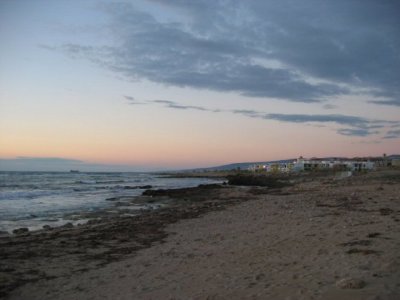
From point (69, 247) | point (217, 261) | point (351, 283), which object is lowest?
point (69, 247)

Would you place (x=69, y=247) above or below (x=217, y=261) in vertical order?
below

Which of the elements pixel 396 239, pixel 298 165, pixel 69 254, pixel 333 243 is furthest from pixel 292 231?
pixel 298 165

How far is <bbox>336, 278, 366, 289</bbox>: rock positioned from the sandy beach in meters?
0.01

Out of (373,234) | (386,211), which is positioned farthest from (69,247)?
(386,211)

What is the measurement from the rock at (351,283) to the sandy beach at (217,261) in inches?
0.5

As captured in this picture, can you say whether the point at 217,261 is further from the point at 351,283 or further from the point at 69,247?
the point at 69,247

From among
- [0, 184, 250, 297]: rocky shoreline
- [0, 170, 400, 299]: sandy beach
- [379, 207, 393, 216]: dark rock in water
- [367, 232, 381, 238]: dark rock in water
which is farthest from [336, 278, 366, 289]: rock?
[379, 207, 393, 216]: dark rock in water

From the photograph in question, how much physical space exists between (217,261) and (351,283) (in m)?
2.98

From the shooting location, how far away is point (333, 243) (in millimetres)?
7789

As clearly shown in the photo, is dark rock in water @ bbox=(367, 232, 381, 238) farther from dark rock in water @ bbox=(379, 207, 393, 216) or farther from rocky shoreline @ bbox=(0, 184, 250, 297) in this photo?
rocky shoreline @ bbox=(0, 184, 250, 297)

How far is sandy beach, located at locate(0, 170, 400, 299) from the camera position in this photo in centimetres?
545

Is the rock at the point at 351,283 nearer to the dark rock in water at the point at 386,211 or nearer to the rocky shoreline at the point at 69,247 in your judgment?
the rocky shoreline at the point at 69,247

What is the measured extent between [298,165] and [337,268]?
340 ft

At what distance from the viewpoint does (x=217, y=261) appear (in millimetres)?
7395
